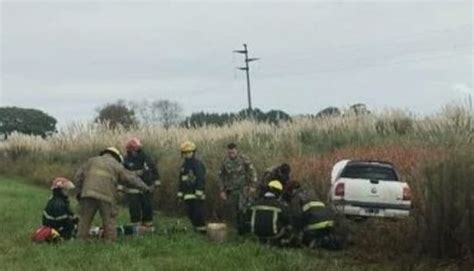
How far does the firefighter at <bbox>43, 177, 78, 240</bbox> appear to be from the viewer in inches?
592

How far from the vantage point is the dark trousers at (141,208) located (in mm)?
17500

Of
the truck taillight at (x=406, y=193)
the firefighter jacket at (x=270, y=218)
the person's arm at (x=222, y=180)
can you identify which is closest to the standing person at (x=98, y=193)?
the firefighter jacket at (x=270, y=218)

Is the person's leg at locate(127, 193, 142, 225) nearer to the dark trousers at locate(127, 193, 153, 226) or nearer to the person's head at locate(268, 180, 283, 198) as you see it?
the dark trousers at locate(127, 193, 153, 226)

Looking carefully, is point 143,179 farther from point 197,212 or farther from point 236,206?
point 236,206

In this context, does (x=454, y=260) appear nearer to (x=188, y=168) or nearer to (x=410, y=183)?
(x=410, y=183)

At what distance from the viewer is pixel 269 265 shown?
1212 centimetres

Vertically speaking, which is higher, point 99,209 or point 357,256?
point 99,209

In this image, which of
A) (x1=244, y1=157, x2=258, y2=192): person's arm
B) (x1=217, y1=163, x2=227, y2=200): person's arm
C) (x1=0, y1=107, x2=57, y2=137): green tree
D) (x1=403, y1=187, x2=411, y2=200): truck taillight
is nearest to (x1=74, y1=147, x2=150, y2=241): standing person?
(x1=217, y1=163, x2=227, y2=200): person's arm

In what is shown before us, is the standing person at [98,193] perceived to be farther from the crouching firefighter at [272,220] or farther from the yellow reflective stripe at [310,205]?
the yellow reflective stripe at [310,205]

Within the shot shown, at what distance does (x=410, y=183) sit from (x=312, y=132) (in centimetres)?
1284

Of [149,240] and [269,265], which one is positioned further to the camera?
[149,240]

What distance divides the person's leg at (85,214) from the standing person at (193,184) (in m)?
2.56

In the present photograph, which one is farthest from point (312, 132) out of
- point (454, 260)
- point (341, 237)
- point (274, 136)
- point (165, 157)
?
point (454, 260)

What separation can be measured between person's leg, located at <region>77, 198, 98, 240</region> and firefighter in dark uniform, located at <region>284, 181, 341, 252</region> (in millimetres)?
3514
